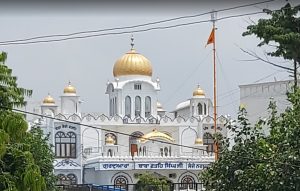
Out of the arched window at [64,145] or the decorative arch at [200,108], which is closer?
the arched window at [64,145]

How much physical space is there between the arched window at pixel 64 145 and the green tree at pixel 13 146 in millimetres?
39006

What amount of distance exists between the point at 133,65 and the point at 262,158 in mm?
46814

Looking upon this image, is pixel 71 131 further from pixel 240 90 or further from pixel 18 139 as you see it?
pixel 18 139

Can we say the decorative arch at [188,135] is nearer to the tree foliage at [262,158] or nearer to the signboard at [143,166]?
the signboard at [143,166]

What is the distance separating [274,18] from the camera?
64.3ft

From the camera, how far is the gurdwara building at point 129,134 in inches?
2099

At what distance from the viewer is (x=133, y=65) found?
203ft

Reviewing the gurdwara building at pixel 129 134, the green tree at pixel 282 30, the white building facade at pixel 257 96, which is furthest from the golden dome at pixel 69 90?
the green tree at pixel 282 30

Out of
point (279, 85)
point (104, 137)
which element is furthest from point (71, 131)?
point (279, 85)

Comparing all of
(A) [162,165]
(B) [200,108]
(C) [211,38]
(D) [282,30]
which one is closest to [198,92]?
(B) [200,108]

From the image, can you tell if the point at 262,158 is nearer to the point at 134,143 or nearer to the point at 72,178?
the point at 72,178

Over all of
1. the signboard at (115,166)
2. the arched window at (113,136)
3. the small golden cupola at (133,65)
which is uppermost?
the small golden cupola at (133,65)

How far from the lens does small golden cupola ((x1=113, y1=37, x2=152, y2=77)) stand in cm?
6197

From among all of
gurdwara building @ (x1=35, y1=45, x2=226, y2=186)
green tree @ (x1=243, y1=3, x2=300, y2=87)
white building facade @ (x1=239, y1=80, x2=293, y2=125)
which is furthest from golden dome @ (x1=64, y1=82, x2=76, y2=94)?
green tree @ (x1=243, y1=3, x2=300, y2=87)
